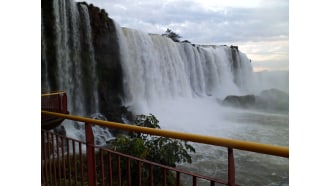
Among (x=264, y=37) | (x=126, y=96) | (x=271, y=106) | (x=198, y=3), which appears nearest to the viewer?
(x=271, y=106)

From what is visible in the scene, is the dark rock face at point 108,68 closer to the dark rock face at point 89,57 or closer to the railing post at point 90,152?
the dark rock face at point 89,57

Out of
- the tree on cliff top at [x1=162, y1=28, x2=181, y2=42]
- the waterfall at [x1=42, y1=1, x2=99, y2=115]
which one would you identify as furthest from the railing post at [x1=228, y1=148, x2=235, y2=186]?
the waterfall at [x1=42, y1=1, x2=99, y2=115]

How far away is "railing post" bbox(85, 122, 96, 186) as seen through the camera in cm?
124

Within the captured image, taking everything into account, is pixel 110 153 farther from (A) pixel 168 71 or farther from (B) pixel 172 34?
(A) pixel 168 71

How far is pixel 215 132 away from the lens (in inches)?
100

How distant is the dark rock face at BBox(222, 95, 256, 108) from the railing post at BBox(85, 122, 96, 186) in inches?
55.6

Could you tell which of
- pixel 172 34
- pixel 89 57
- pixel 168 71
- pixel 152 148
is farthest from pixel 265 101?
pixel 89 57

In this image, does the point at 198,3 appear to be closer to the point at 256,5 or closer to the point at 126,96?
the point at 256,5

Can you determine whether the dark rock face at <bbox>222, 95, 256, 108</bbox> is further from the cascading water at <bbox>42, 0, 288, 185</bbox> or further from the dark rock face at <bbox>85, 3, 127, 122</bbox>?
the dark rock face at <bbox>85, 3, 127, 122</bbox>

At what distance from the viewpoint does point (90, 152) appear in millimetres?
1291

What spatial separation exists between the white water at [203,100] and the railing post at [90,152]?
802 mm

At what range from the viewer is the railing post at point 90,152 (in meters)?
1.24

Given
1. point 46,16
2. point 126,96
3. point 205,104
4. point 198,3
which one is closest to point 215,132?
point 205,104
